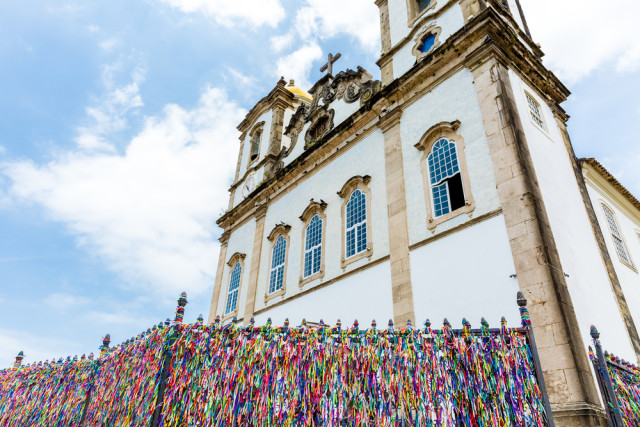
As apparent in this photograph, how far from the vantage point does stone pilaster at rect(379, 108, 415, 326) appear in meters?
10.0

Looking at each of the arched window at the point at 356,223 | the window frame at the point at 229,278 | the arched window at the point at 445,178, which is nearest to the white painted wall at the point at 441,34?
the arched window at the point at 445,178

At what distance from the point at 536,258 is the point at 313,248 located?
23.7ft

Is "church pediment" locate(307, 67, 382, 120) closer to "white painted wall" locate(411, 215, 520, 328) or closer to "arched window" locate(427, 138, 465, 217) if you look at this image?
"arched window" locate(427, 138, 465, 217)

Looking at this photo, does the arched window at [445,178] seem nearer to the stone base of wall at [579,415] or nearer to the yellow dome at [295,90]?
the stone base of wall at [579,415]

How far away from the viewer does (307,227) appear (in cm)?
1471

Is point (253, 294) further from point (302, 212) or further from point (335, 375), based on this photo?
point (335, 375)

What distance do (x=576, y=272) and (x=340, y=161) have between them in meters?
7.84

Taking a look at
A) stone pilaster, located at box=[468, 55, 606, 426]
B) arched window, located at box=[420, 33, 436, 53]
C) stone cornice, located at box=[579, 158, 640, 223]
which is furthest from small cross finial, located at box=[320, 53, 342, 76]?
stone cornice, located at box=[579, 158, 640, 223]

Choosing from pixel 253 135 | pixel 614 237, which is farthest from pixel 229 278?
pixel 614 237

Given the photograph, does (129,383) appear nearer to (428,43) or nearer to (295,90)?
(428,43)

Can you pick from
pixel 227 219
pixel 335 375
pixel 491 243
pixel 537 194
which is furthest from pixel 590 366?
pixel 227 219

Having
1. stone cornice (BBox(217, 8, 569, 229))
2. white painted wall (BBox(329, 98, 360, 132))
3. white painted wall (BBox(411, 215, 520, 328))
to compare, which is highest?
white painted wall (BBox(329, 98, 360, 132))

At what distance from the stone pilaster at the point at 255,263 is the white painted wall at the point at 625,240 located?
421 inches

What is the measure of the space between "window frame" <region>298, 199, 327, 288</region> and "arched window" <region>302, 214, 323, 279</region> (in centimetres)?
8
